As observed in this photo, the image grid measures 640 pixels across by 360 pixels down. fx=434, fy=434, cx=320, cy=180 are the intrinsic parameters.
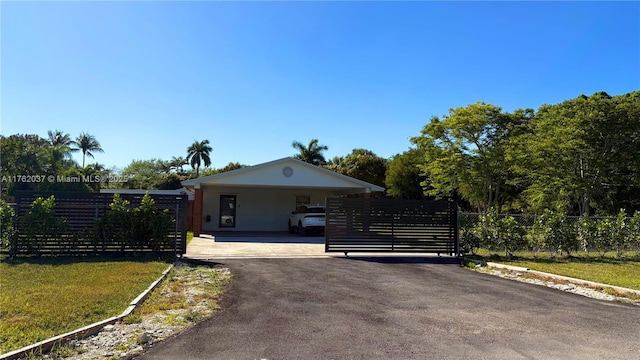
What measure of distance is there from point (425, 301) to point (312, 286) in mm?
2255

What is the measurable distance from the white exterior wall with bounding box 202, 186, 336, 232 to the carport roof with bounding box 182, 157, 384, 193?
158 inches

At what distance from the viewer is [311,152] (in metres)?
48.2

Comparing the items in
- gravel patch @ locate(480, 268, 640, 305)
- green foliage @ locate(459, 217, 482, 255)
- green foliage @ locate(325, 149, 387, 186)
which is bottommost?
gravel patch @ locate(480, 268, 640, 305)

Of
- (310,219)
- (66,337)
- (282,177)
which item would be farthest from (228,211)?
(66,337)

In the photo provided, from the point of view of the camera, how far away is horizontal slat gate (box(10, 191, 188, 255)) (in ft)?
37.3

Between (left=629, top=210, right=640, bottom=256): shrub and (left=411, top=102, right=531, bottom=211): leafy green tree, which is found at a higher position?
(left=411, top=102, right=531, bottom=211): leafy green tree

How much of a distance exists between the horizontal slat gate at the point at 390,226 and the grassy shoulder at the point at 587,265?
1.47 m

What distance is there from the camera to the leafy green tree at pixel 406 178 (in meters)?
41.1

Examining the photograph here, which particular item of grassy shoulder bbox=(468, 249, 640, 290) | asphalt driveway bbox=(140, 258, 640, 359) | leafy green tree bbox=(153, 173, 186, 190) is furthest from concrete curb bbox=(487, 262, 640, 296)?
leafy green tree bbox=(153, 173, 186, 190)

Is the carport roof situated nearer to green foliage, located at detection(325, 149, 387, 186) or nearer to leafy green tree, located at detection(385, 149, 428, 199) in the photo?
leafy green tree, located at detection(385, 149, 428, 199)

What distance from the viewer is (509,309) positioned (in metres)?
6.86

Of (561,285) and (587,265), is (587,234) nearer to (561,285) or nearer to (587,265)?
(587,265)

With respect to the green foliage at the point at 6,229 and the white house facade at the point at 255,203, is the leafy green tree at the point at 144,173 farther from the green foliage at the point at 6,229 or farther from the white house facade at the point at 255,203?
the green foliage at the point at 6,229

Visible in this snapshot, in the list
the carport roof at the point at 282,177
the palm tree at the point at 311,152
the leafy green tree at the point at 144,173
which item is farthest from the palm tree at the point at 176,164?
the carport roof at the point at 282,177
